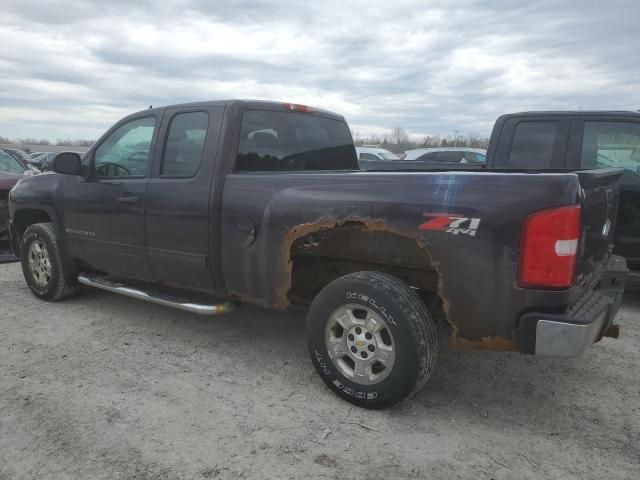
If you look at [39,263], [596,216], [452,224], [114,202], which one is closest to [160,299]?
[114,202]

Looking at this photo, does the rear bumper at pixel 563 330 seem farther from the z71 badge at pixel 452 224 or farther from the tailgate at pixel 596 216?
the z71 badge at pixel 452 224

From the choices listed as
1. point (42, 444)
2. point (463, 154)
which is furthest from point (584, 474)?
point (463, 154)

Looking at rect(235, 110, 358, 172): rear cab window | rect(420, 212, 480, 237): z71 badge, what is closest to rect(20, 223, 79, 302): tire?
rect(235, 110, 358, 172): rear cab window

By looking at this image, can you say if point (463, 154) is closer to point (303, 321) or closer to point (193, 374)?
point (303, 321)

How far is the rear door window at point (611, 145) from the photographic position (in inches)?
192

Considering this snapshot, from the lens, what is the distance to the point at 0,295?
5.47 meters

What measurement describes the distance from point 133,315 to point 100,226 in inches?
36.9

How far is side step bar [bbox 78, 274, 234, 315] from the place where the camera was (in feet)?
12.3

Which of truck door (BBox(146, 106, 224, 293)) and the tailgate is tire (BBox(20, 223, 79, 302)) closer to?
truck door (BBox(146, 106, 224, 293))

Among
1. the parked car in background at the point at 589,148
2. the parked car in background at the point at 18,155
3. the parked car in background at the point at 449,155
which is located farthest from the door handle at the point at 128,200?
the parked car in background at the point at 449,155

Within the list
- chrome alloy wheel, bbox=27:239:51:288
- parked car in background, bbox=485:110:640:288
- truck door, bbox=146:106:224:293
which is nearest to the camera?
truck door, bbox=146:106:224:293

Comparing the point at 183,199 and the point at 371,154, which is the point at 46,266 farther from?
the point at 371,154

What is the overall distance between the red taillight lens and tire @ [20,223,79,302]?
4.27 meters

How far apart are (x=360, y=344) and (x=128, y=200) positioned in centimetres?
236
